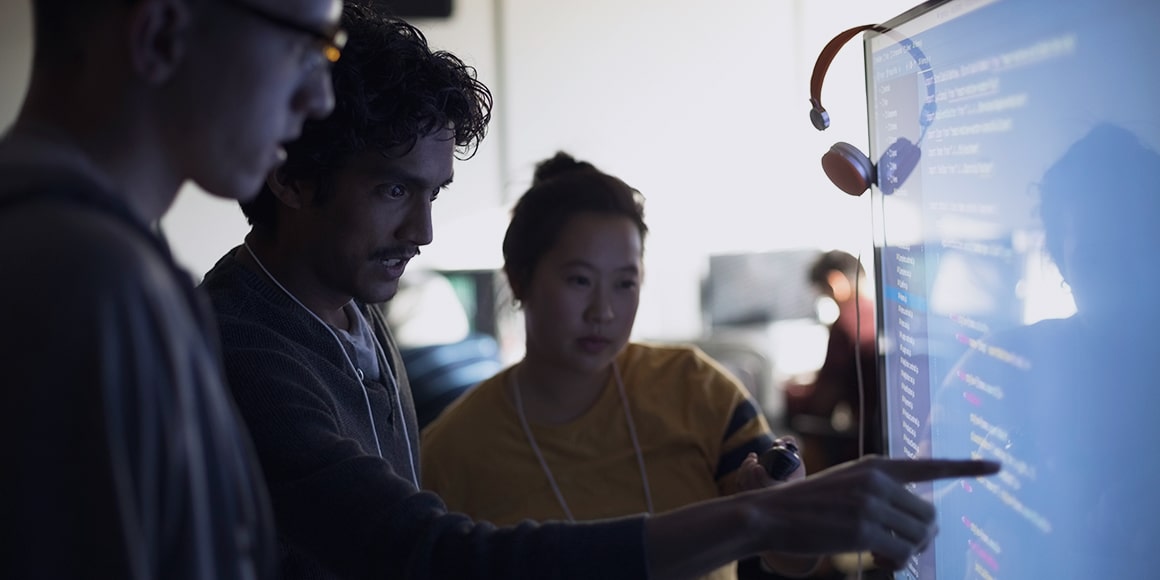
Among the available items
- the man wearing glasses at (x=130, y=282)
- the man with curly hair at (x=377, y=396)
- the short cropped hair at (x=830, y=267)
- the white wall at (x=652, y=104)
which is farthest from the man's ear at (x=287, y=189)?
the white wall at (x=652, y=104)

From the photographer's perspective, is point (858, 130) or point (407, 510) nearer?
point (407, 510)

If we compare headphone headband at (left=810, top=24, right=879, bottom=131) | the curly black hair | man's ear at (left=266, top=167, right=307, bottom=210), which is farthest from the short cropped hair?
man's ear at (left=266, top=167, right=307, bottom=210)

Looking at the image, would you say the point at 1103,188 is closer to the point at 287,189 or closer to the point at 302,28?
the point at 302,28

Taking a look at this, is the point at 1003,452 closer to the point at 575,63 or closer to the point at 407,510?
the point at 407,510

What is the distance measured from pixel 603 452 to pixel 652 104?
292 cm

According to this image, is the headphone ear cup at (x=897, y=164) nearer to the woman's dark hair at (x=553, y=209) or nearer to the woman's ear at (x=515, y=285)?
the woman's dark hair at (x=553, y=209)

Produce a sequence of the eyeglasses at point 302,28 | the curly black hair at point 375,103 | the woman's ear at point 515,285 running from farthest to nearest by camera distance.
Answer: the woman's ear at point 515,285 < the curly black hair at point 375,103 < the eyeglasses at point 302,28

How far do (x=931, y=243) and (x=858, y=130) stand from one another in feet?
3.69

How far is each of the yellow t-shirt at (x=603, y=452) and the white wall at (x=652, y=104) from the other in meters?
2.65

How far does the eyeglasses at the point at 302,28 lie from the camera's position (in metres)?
0.67

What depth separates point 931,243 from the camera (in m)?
1.06

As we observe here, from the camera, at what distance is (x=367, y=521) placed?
36.2 inches

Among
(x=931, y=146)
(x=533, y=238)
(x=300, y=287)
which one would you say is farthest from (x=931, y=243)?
(x=533, y=238)

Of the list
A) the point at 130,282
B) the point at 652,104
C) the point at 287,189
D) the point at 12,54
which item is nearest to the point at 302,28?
the point at 130,282
